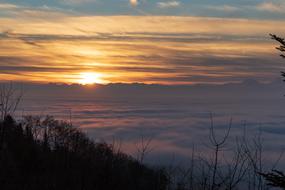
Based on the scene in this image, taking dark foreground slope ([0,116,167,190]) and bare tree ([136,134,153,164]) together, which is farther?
dark foreground slope ([0,116,167,190])

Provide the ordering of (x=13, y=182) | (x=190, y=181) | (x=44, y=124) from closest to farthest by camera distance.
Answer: (x=190, y=181) → (x=13, y=182) → (x=44, y=124)

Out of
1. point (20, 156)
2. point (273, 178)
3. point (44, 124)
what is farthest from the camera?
point (44, 124)

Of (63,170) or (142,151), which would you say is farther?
(63,170)

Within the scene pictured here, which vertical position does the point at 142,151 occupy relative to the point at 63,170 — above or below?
above

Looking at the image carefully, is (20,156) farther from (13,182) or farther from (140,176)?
(13,182)

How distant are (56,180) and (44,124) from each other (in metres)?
40.8

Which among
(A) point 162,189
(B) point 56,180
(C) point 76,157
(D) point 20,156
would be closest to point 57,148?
(D) point 20,156

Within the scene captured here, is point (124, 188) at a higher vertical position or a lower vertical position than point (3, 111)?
lower

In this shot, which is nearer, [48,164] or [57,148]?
[48,164]

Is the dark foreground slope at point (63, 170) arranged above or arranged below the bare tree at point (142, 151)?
below

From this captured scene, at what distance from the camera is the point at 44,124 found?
63.4m

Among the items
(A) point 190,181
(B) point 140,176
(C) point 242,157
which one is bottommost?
(B) point 140,176

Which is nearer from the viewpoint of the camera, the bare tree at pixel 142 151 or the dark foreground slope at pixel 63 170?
the bare tree at pixel 142 151

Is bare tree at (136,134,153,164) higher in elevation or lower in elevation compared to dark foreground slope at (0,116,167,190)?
higher
